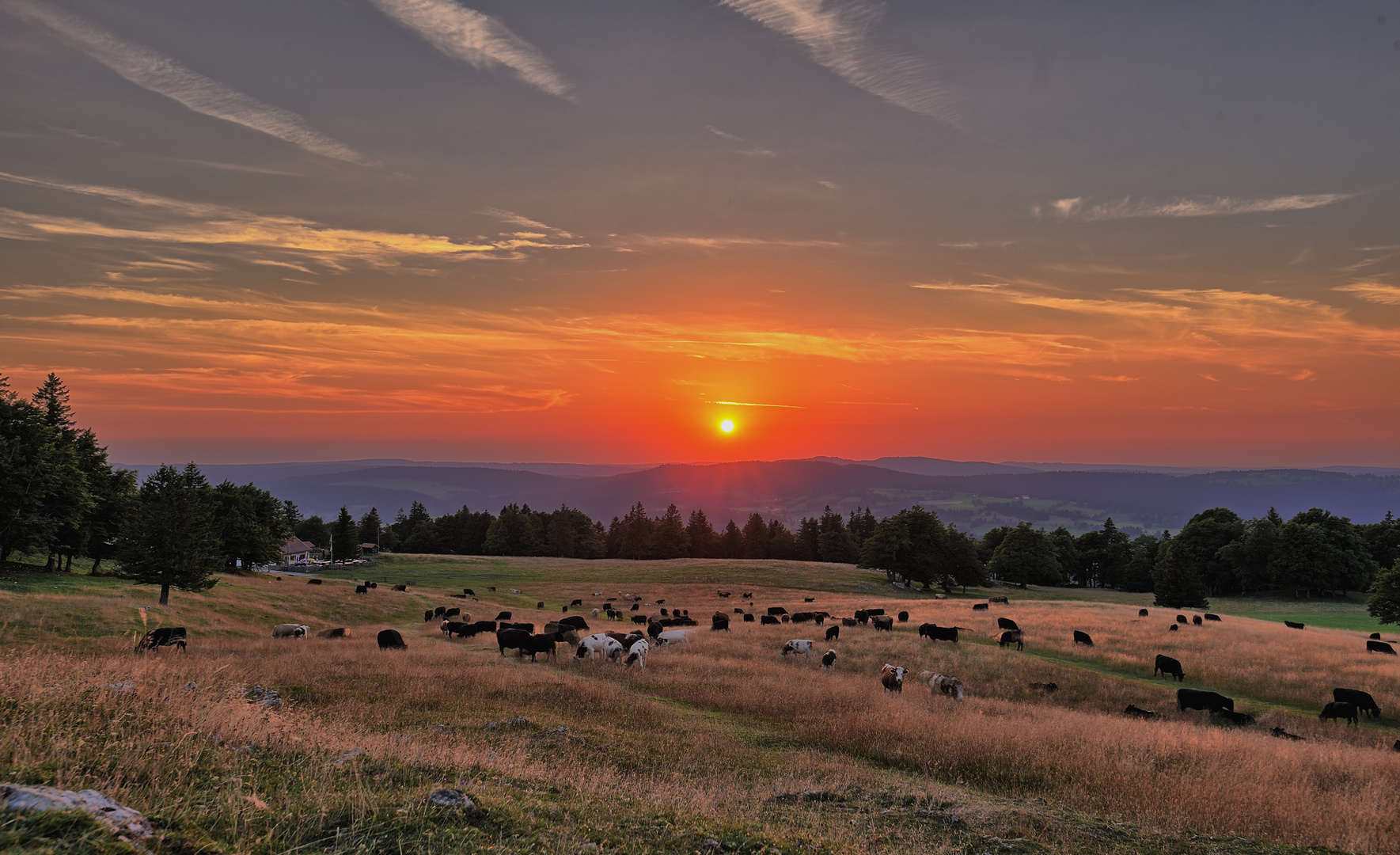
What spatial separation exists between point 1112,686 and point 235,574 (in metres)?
75.1

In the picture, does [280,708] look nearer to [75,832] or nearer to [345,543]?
[75,832]

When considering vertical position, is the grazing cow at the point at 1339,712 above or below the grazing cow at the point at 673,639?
above

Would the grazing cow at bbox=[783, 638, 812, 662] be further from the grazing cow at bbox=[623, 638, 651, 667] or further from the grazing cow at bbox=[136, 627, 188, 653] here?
the grazing cow at bbox=[136, 627, 188, 653]

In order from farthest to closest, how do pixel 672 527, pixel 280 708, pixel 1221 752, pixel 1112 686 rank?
pixel 672 527, pixel 1112 686, pixel 1221 752, pixel 280 708

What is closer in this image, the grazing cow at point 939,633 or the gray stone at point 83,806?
the gray stone at point 83,806

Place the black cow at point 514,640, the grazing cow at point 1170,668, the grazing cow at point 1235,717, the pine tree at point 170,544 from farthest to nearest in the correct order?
the pine tree at point 170,544 < the grazing cow at point 1170,668 < the black cow at point 514,640 < the grazing cow at point 1235,717

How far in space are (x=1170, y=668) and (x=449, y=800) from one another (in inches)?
1357

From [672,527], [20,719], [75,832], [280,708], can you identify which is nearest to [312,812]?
[75,832]

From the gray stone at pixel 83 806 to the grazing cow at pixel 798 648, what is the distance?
29.4 meters

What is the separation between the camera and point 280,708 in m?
14.3

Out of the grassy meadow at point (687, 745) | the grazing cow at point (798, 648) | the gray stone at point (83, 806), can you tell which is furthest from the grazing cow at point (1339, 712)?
the gray stone at point (83, 806)

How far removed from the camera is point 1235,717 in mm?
23844

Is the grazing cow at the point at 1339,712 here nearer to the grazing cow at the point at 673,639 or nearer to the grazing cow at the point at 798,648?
the grazing cow at the point at 798,648

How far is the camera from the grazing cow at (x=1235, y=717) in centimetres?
2356
